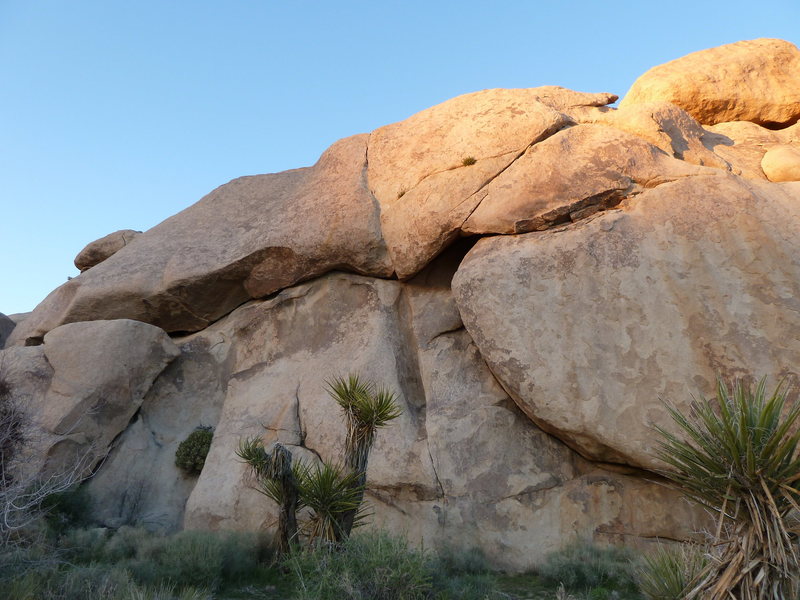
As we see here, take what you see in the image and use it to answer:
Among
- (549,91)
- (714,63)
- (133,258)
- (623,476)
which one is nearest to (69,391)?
(133,258)

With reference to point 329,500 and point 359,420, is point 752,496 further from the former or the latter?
point 329,500

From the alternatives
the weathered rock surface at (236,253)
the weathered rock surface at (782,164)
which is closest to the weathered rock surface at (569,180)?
the weathered rock surface at (782,164)

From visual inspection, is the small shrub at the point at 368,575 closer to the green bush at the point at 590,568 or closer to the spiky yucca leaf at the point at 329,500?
the spiky yucca leaf at the point at 329,500

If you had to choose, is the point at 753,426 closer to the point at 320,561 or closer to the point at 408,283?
the point at 320,561

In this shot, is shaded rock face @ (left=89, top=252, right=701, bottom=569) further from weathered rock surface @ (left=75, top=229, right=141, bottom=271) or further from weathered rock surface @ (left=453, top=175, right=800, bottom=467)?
weathered rock surface @ (left=75, top=229, right=141, bottom=271)

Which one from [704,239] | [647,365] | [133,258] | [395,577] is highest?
[133,258]

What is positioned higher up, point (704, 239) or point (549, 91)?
point (549, 91)

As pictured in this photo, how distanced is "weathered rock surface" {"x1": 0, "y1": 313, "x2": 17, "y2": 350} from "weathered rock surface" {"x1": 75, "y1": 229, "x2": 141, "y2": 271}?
242 cm

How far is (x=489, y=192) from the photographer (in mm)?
12094

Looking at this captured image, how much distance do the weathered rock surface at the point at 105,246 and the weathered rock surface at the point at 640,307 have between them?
10.7m

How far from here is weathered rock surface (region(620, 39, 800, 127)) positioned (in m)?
14.5

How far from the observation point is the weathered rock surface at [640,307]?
378 inches

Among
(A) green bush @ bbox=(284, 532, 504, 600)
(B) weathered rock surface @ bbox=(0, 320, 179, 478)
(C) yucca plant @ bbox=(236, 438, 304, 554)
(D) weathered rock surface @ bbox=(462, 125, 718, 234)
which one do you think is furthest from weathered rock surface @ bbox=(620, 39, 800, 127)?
(B) weathered rock surface @ bbox=(0, 320, 179, 478)

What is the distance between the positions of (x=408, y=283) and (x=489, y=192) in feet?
8.47
